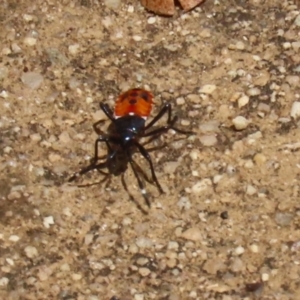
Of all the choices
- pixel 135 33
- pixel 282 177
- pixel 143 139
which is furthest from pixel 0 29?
pixel 282 177

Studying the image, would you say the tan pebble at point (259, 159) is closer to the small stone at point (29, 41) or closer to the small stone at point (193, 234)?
the small stone at point (193, 234)

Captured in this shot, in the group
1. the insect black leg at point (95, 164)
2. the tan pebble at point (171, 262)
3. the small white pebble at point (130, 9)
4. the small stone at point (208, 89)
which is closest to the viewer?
the tan pebble at point (171, 262)

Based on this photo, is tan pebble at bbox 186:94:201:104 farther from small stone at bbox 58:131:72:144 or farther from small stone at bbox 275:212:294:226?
small stone at bbox 275:212:294:226

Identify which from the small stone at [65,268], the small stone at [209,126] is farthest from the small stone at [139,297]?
the small stone at [209,126]

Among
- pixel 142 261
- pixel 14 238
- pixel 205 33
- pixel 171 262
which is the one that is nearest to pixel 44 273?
pixel 14 238

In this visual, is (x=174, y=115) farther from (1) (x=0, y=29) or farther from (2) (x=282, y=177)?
(1) (x=0, y=29)
